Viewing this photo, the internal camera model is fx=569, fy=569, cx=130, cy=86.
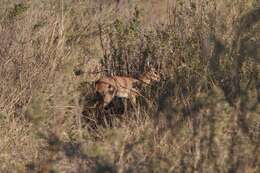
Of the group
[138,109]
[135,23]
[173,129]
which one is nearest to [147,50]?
[135,23]

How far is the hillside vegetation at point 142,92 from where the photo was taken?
3588 mm

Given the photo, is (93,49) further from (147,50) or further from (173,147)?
(173,147)

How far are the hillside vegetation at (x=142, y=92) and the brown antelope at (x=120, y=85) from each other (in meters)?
0.07

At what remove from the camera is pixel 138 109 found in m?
4.52

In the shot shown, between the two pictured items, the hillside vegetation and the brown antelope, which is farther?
the brown antelope

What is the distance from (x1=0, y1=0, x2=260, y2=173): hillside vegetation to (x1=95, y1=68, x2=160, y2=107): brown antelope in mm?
71

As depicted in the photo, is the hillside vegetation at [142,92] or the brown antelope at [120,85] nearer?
the hillside vegetation at [142,92]

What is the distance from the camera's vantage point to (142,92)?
5016 millimetres

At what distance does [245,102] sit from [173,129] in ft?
1.80

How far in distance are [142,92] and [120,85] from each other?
0.20 meters

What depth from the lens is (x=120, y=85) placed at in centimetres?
502

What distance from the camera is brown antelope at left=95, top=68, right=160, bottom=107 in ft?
16.4

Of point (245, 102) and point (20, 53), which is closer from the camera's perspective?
point (245, 102)

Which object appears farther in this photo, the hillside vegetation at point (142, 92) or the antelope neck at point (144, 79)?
the antelope neck at point (144, 79)
